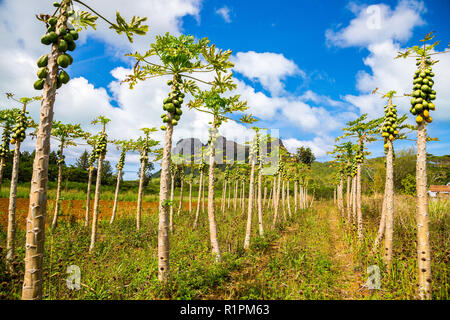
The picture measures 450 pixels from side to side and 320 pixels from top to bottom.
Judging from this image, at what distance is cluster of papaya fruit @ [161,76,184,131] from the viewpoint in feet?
18.0

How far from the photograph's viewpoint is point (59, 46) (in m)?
3.08

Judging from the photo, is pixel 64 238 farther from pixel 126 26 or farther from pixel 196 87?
pixel 126 26

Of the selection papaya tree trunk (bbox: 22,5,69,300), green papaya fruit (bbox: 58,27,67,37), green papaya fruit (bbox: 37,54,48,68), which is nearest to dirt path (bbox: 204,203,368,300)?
papaya tree trunk (bbox: 22,5,69,300)

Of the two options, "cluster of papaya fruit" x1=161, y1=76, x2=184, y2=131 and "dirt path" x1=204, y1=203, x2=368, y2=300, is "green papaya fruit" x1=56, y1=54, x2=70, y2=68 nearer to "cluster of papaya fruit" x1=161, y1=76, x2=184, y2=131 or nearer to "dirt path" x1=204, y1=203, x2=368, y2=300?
"cluster of papaya fruit" x1=161, y1=76, x2=184, y2=131

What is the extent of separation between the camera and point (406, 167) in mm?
32281

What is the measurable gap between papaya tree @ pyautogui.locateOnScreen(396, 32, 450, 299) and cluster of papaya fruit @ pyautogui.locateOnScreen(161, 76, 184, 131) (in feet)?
19.7

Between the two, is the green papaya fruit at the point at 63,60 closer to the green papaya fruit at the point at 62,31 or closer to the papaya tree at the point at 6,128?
the green papaya fruit at the point at 62,31

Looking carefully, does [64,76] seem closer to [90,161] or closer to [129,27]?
[129,27]

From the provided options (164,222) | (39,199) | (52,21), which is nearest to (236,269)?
(164,222)

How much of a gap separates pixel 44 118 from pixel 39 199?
1.19m

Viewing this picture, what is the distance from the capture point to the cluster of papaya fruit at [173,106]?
18.0 ft

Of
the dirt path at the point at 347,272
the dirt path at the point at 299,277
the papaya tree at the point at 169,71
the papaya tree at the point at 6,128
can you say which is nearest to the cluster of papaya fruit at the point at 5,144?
the papaya tree at the point at 6,128

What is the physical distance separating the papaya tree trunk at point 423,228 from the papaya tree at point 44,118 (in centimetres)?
749
